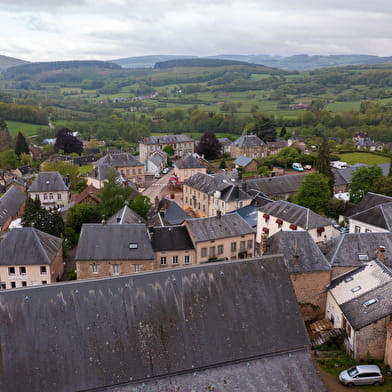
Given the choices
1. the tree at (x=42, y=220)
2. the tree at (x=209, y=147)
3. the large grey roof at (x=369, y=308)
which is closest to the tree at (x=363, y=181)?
the large grey roof at (x=369, y=308)

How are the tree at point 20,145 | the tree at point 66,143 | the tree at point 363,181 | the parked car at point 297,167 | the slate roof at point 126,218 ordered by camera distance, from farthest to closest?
1. the tree at point 66,143
2. the tree at point 20,145
3. the parked car at point 297,167
4. the tree at point 363,181
5. the slate roof at point 126,218

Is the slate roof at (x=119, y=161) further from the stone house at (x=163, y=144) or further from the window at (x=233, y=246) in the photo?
the window at (x=233, y=246)

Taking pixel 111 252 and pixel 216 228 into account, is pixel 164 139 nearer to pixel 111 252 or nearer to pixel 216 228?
pixel 216 228

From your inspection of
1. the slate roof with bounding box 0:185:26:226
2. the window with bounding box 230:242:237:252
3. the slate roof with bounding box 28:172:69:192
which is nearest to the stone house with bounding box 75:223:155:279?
the window with bounding box 230:242:237:252

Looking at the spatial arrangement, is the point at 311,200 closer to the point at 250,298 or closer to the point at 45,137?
the point at 250,298

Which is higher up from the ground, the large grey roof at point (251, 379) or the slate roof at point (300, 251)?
the slate roof at point (300, 251)

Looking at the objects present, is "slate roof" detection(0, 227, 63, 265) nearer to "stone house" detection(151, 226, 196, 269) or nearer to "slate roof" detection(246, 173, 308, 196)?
"stone house" detection(151, 226, 196, 269)

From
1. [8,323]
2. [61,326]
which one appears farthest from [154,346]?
[8,323]
